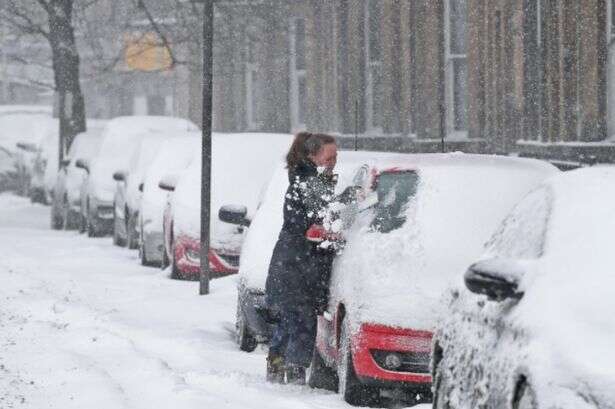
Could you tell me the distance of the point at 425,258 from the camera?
10.2 meters

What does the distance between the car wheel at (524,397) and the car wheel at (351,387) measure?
3875 millimetres

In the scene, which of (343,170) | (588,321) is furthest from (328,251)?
(588,321)

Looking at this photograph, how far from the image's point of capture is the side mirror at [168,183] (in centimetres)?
2000

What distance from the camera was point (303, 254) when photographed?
36.8ft

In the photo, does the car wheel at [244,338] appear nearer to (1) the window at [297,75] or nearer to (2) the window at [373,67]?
(2) the window at [373,67]

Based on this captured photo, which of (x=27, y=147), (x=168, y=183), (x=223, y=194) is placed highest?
(x=27, y=147)

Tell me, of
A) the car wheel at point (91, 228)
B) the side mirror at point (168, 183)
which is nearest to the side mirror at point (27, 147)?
the car wheel at point (91, 228)

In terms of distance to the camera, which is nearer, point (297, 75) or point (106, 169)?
point (106, 169)

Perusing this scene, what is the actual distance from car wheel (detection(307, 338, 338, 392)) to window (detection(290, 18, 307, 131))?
23368 millimetres

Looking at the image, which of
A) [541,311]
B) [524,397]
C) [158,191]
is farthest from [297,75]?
[524,397]

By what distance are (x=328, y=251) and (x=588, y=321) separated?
5034 millimetres

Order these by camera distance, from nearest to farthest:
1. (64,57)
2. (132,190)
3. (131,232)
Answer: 1. (132,190)
2. (131,232)
3. (64,57)

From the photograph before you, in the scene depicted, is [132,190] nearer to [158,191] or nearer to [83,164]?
[158,191]

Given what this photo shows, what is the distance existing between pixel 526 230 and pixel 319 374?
14.0 feet
